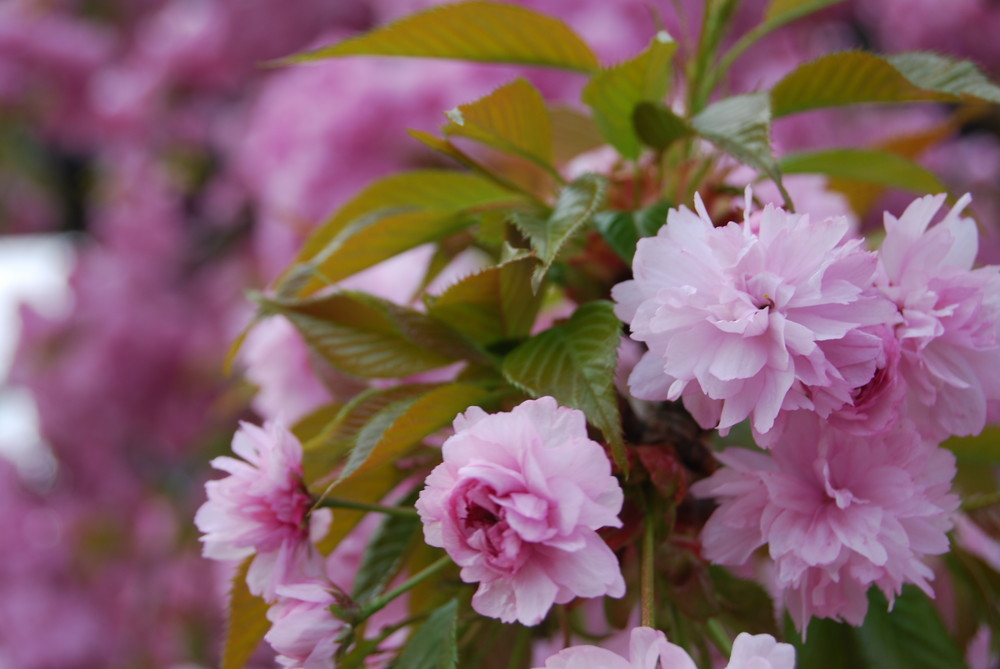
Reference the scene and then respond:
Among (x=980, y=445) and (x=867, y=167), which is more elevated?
(x=867, y=167)

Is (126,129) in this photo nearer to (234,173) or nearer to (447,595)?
(234,173)

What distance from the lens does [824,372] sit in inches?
11.2

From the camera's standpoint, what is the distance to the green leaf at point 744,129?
33cm

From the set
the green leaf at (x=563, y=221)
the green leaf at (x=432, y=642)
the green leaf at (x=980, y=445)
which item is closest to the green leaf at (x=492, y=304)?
the green leaf at (x=563, y=221)

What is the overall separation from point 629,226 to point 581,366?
0.32ft

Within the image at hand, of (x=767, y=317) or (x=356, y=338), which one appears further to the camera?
(x=356, y=338)

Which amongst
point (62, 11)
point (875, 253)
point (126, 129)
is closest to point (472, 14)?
point (875, 253)

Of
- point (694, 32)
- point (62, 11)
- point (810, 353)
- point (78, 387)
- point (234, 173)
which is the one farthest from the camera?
point (62, 11)

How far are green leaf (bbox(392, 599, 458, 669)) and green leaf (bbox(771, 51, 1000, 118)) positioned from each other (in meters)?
0.27

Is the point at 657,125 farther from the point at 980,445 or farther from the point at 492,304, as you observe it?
the point at 980,445

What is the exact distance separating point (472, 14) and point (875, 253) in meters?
0.23

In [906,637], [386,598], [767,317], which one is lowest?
[906,637]

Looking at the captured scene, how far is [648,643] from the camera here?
11.2 inches

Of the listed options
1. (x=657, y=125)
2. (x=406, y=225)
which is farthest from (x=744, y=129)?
(x=406, y=225)
